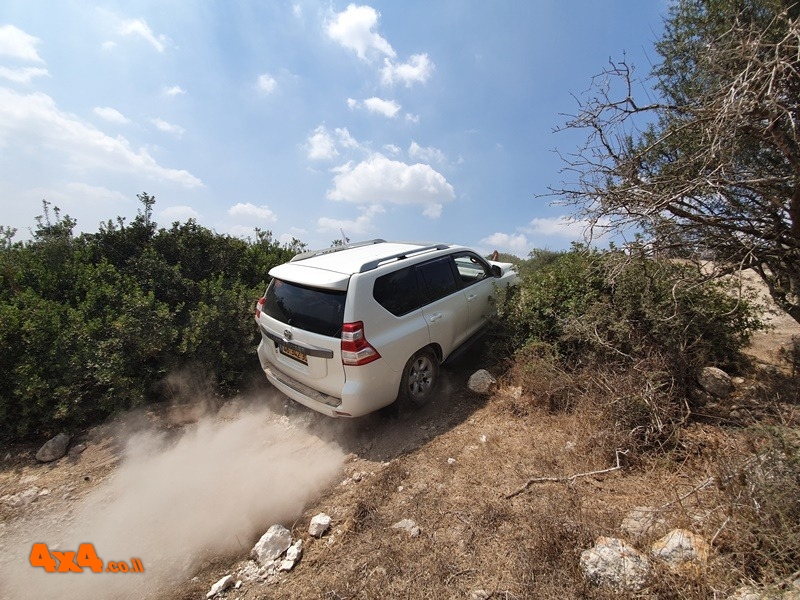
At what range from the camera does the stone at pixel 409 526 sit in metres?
2.70

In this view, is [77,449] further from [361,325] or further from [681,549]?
[681,549]

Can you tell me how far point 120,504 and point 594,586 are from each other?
3895 millimetres

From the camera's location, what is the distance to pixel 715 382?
3.77 m

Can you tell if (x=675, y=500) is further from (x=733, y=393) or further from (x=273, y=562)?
(x=273, y=562)

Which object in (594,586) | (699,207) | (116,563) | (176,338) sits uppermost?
(699,207)

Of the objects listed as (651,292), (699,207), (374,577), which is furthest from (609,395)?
(374,577)

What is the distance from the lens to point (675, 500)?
8.55ft

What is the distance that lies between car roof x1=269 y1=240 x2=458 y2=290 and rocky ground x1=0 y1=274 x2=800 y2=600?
1.78 metres

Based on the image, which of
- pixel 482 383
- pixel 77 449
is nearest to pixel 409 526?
pixel 482 383

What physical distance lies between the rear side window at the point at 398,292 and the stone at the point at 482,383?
1.26 meters

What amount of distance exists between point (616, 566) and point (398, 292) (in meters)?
2.87

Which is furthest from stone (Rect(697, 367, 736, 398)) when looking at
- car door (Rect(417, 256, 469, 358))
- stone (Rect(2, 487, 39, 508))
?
stone (Rect(2, 487, 39, 508))

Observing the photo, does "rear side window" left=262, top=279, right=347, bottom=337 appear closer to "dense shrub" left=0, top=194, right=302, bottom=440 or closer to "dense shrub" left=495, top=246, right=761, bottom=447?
"dense shrub" left=0, top=194, right=302, bottom=440

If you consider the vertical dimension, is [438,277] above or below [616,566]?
above
